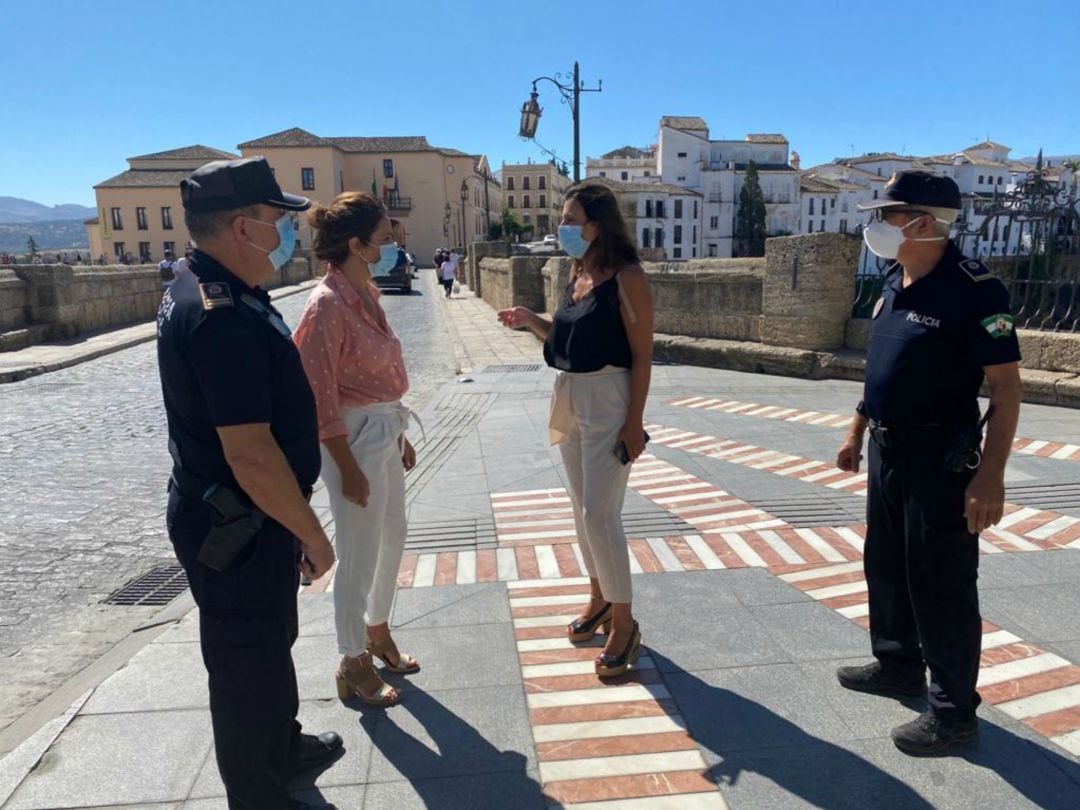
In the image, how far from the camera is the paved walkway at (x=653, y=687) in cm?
243

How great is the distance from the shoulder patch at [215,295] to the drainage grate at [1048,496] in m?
5.07

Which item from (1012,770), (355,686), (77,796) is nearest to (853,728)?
(1012,770)

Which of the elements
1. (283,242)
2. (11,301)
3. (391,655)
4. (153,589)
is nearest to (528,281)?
(11,301)

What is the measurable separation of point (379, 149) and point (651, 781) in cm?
8305

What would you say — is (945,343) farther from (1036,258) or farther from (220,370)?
(1036,258)

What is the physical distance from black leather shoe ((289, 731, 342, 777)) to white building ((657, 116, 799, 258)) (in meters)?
85.3

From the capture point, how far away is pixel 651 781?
2.45 meters

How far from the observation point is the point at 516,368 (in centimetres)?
1185

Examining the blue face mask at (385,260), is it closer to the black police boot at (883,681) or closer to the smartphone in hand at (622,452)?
the smartphone in hand at (622,452)

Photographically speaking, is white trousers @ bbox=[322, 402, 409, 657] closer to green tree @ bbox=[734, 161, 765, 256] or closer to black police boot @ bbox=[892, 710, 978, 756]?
black police boot @ bbox=[892, 710, 978, 756]

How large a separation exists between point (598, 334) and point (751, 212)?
3332 inches

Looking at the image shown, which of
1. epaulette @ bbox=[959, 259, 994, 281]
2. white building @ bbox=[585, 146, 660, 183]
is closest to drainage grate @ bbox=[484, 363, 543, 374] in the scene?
epaulette @ bbox=[959, 259, 994, 281]

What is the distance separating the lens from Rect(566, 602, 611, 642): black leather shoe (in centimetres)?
339

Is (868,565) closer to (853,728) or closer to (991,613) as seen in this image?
(853,728)
